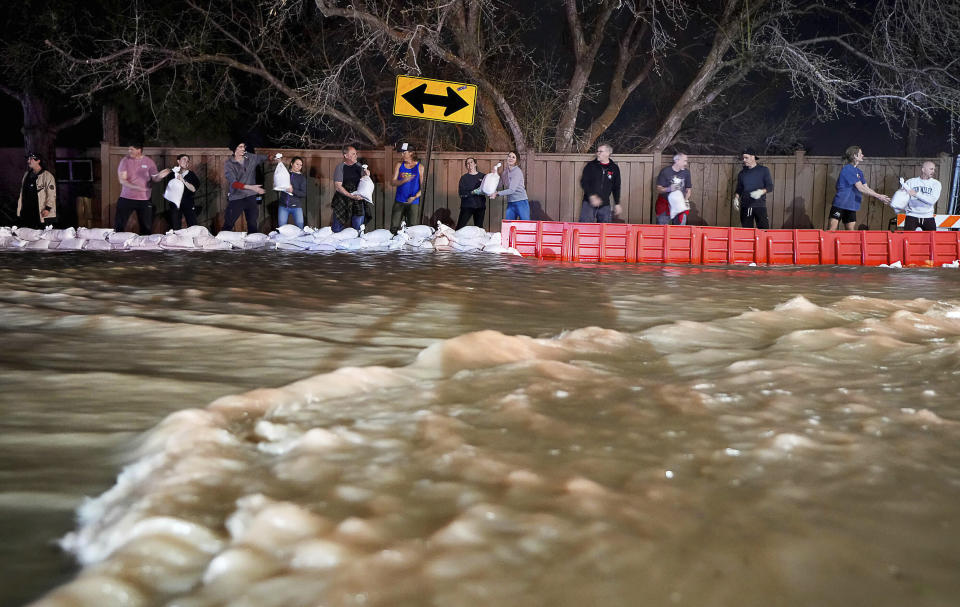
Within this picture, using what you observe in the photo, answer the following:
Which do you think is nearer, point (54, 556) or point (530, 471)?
point (54, 556)

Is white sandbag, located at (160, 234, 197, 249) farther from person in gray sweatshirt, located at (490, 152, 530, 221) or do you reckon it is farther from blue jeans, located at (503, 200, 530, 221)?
blue jeans, located at (503, 200, 530, 221)

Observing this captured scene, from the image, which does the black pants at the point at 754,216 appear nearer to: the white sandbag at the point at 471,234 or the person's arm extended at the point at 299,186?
the white sandbag at the point at 471,234

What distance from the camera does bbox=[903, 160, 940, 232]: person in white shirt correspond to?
39.8 ft

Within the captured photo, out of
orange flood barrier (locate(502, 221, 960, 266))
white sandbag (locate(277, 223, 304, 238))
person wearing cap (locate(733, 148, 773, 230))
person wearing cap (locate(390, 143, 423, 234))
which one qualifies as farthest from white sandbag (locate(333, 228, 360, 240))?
person wearing cap (locate(733, 148, 773, 230))

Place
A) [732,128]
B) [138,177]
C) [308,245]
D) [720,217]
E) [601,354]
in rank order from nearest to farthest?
[601,354] < [308,245] < [138,177] < [720,217] < [732,128]

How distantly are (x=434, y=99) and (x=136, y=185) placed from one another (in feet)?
16.8

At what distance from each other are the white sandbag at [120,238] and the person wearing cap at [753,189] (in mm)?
9345

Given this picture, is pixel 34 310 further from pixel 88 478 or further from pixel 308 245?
pixel 308 245

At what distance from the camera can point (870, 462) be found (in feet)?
8.20

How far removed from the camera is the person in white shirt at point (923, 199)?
12.1 meters

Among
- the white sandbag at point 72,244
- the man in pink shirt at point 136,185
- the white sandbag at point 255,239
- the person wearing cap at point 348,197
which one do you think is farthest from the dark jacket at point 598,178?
the white sandbag at point 72,244

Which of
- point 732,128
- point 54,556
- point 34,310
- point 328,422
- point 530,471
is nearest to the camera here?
point 54,556

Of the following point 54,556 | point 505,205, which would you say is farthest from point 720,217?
point 54,556

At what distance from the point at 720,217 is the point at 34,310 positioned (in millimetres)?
12118
